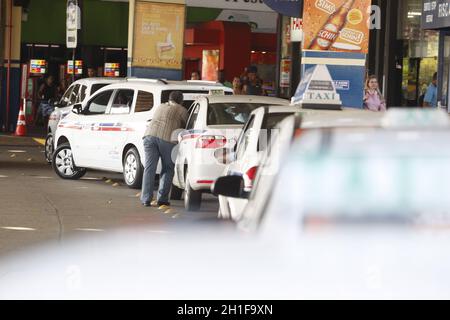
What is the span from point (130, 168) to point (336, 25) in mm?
3889

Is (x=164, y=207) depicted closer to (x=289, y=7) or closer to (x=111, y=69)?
(x=289, y=7)

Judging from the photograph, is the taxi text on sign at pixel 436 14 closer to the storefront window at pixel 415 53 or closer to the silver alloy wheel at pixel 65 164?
the storefront window at pixel 415 53

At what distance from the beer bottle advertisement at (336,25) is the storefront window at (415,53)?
8506 mm

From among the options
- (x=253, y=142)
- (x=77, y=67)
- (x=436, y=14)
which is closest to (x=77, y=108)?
(x=436, y=14)

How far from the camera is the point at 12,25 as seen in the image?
3450 centimetres

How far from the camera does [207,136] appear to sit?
1564 centimetres

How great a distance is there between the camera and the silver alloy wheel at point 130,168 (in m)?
18.9

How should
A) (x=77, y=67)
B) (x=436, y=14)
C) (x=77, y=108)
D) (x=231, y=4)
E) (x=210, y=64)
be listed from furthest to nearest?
(x=210, y=64) → (x=77, y=67) → (x=231, y=4) → (x=436, y=14) → (x=77, y=108)

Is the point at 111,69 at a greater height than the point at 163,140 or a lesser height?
greater

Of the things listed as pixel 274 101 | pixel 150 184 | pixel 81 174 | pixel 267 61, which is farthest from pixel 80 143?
pixel 267 61

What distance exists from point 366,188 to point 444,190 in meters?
0.35

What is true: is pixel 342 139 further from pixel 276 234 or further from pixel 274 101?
pixel 274 101

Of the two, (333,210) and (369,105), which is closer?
(333,210)

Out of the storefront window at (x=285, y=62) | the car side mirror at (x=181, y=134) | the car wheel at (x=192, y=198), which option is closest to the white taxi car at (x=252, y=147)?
the car wheel at (x=192, y=198)
